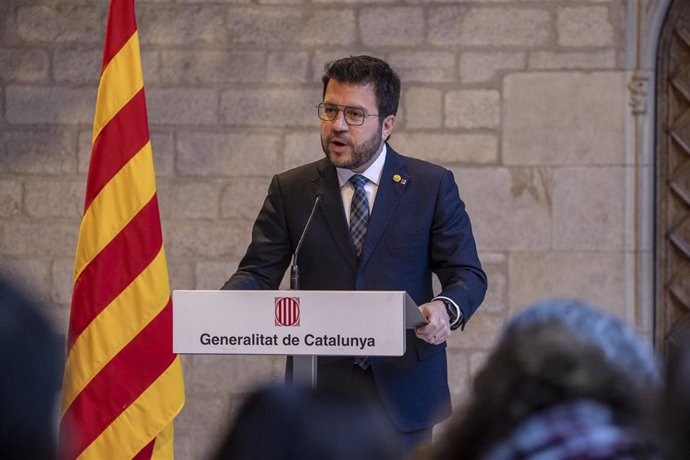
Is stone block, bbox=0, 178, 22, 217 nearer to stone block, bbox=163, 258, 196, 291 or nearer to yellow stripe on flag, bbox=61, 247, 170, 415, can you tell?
stone block, bbox=163, 258, 196, 291

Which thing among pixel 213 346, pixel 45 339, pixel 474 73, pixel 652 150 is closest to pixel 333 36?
pixel 474 73

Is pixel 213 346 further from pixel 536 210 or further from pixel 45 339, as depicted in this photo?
pixel 536 210

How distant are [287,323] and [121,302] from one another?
44.8 inches

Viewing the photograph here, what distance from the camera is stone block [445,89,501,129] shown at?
5.26 metres

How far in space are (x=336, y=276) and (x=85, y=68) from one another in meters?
2.32

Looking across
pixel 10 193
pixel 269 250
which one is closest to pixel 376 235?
pixel 269 250

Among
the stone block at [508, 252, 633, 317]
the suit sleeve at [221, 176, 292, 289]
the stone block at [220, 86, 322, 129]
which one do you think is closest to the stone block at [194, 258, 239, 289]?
the stone block at [220, 86, 322, 129]

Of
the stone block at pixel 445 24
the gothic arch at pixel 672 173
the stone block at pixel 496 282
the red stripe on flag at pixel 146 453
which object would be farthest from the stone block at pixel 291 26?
the red stripe on flag at pixel 146 453

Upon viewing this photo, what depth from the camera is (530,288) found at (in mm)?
5246

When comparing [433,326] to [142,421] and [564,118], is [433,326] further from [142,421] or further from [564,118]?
[564,118]

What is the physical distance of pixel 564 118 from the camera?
5.23 m

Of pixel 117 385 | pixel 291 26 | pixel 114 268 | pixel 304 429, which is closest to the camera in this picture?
pixel 304 429

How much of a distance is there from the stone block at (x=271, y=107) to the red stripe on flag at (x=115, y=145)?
1188mm

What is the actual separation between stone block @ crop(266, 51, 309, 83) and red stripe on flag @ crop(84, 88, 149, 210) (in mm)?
1228
